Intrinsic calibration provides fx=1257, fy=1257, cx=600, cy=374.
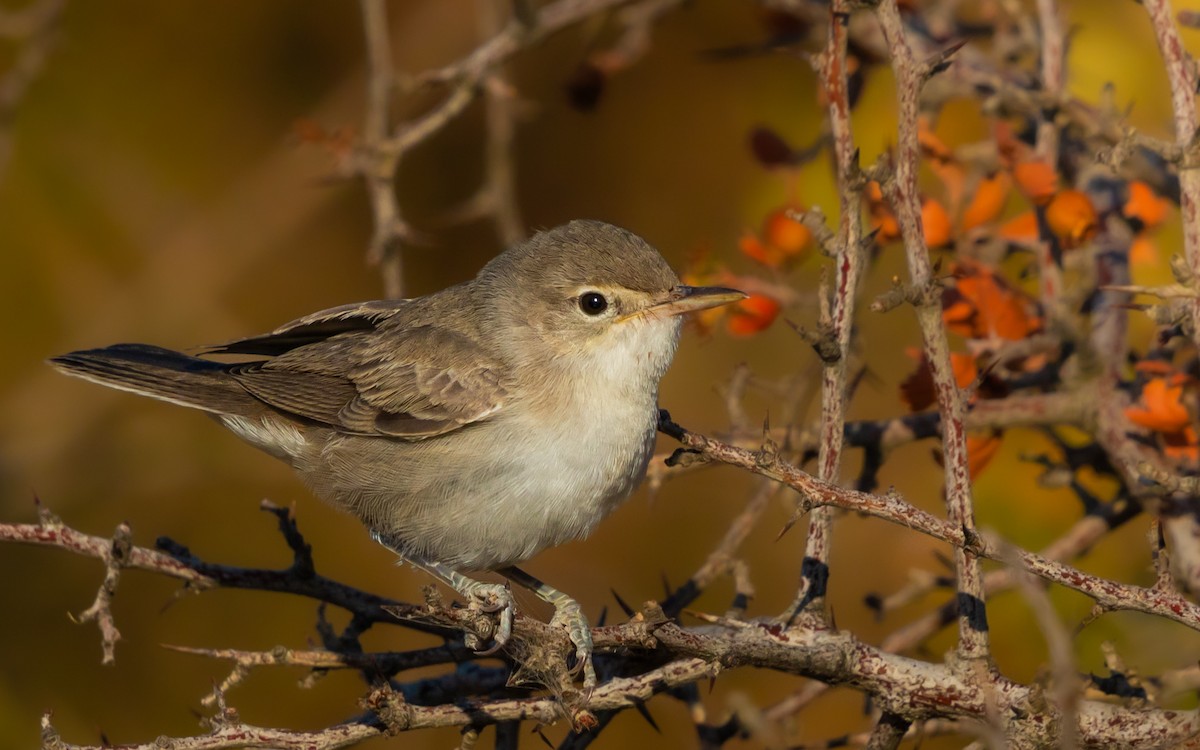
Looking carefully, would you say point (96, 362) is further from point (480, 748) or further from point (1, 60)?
point (1, 60)

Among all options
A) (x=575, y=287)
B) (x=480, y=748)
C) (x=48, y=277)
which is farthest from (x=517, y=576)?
(x=48, y=277)

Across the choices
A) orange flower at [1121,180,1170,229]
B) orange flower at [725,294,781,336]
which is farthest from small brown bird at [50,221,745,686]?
orange flower at [1121,180,1170,229]

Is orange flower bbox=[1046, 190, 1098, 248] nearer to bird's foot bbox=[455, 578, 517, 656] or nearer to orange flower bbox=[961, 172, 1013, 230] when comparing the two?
orange flower bbox=[961, 172, 1013, 230]

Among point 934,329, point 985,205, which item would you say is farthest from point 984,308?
point 934,329

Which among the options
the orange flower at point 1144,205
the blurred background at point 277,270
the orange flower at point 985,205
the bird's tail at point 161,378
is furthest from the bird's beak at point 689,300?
the blurred background at point 277,270

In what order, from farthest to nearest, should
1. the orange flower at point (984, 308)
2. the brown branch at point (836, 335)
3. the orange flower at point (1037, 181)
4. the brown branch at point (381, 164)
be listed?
the brown branch at point (381, 164), the orange flower at point (1037, 181), the orange flower at point (984, 308), the brown branch at point (836, 335)

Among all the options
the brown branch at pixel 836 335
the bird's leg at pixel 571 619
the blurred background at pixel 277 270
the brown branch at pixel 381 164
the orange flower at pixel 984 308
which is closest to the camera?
the brown branch at pixel 836 335

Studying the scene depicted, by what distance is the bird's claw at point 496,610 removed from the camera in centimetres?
280

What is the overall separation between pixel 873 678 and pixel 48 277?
15.5 ft

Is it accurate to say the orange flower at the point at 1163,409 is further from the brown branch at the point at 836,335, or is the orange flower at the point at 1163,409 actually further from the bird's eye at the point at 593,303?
the bird's eye at the point at 593,303

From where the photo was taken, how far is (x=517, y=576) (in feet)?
13.0

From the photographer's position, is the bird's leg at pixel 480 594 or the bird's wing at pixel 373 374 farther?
the bird's wing at pixel 373 374

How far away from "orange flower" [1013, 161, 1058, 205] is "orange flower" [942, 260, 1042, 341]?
251 mm

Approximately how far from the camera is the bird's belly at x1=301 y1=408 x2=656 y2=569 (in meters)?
3.36
